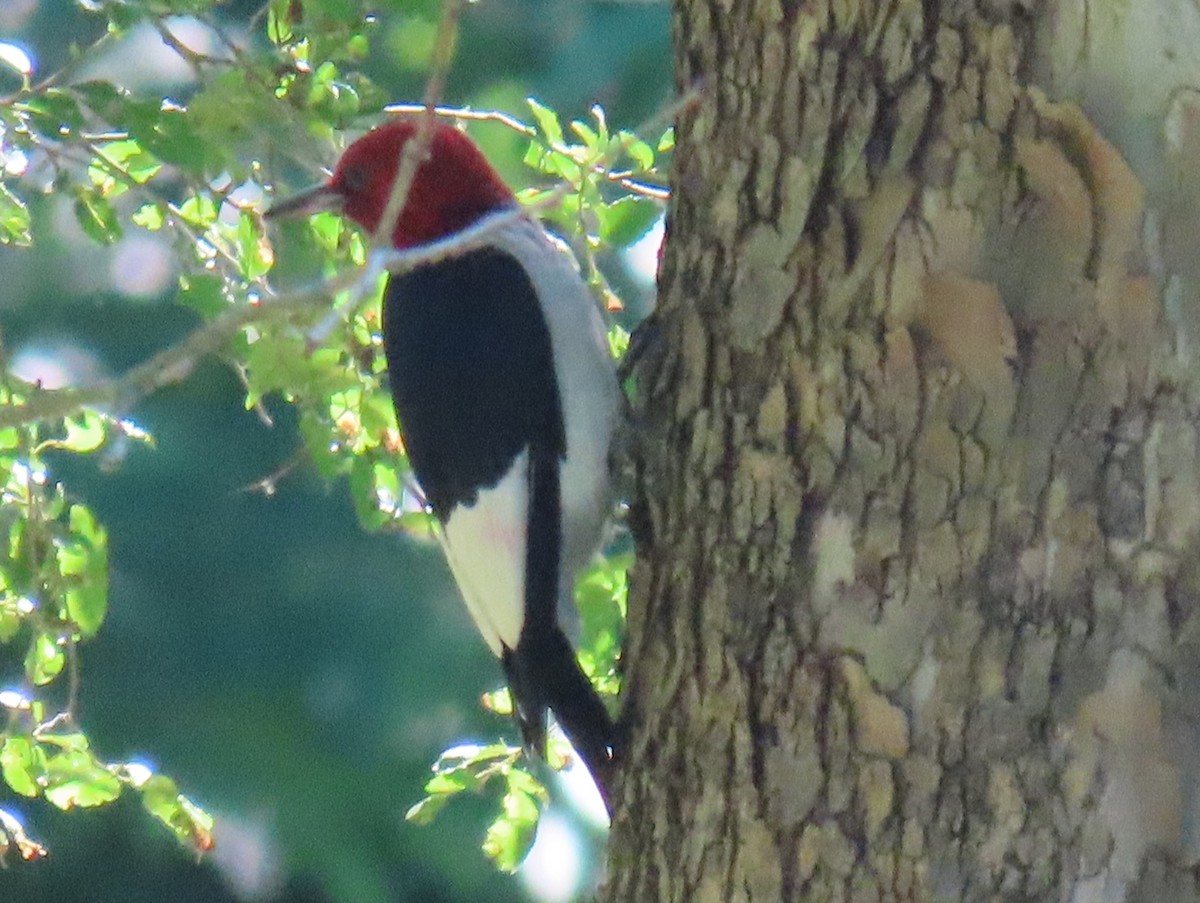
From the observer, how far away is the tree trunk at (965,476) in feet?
6.45

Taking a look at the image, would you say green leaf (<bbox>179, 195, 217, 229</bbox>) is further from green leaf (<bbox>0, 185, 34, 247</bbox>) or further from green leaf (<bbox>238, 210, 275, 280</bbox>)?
green leaf (<bbox>0, 185, 34, 247</bbox>)

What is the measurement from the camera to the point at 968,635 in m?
1.99

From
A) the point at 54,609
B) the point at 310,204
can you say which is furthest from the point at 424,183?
the point at 54,609

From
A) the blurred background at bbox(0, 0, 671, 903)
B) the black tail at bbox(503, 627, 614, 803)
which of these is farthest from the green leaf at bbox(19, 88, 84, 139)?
the blurred background at bbox(0, 0, 671, 903)

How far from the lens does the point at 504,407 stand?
9.57 feet

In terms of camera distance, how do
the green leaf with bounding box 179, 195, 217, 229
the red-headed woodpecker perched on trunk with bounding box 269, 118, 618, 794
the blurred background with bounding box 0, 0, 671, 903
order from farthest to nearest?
the blurred background with bounding box 0, 0, 671, 903 < the red-headed woodpecker perched on trunk with bounding box 269, 118, 618, 794 < the green leaf with bounding box 179, 195, 217, 229

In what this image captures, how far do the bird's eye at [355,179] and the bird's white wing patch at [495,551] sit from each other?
0.53m

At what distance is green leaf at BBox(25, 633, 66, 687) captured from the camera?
2.57 metres

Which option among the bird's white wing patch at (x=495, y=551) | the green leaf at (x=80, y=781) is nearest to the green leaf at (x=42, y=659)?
the green leaf at (x=80, y=781)

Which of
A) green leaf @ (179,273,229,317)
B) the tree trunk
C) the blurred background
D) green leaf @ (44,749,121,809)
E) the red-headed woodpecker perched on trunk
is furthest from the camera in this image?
the blurred background

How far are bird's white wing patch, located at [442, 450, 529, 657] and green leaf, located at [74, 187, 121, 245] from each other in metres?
0.65

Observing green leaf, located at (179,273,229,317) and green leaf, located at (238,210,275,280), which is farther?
green leaf, located at (238,210,275,280)

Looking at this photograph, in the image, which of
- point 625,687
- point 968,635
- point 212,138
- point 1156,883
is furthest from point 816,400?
point 212,138

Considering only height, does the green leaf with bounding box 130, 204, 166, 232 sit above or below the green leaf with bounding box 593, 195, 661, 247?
below
